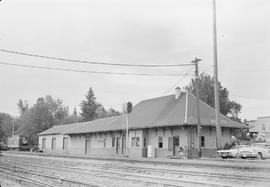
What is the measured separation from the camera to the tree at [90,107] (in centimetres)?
11062

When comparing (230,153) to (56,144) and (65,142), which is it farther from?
(56,144)

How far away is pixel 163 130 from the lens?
38625 mm

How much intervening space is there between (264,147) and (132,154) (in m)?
14.6

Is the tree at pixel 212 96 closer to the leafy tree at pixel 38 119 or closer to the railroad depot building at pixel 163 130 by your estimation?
the railroad depot building at pixel 163 130

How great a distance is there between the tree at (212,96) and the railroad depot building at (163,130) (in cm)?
2742

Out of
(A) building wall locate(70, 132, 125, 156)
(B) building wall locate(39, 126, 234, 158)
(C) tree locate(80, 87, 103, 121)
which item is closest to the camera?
(B) building wall locate(39, 126, 234, 158)

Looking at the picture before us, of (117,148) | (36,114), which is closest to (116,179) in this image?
(117,148)

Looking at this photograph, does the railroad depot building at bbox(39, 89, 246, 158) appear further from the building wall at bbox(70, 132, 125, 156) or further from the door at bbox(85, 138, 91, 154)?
the door at bbox(85, 138, 91, 154)

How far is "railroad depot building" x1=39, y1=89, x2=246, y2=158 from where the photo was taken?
120 ft

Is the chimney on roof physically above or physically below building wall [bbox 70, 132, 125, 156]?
above

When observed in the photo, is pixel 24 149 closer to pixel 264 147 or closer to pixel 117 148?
pixel 117 148

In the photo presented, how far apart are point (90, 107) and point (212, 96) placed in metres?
46.3

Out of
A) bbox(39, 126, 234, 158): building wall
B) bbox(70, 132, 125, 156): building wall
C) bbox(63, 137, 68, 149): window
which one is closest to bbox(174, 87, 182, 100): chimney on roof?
bbox(39, 126, 234, 158): building wall

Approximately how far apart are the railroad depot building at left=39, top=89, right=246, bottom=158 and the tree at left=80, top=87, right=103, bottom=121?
5964 cm
